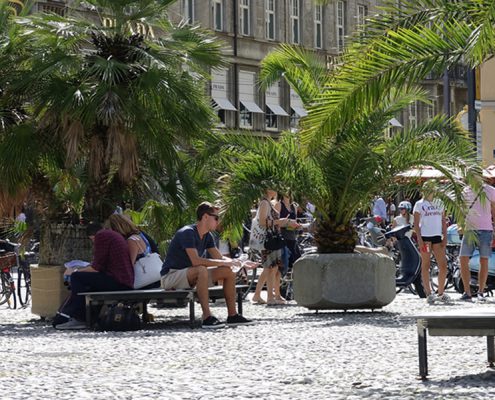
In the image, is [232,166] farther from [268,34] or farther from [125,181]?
[268,34]

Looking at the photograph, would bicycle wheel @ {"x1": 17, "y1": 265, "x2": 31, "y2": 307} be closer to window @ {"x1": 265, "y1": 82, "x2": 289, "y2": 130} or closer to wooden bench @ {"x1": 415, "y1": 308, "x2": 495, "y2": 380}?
wooden bench @ {"x1": 415, "y1": 308, "x2": 495, "y2": 380}

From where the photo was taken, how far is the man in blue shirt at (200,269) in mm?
15953

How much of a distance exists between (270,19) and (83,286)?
4711cm

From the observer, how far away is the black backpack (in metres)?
15.5

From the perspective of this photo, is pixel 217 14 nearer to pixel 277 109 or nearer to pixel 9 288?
pixel 277 109

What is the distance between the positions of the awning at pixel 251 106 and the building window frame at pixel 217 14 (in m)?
2.95

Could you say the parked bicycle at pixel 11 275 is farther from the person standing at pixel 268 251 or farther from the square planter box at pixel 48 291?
the person standing at pixel 268 251

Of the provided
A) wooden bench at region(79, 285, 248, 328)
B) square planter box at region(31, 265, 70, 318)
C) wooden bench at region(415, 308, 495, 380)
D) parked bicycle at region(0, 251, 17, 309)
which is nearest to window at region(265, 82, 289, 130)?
parked bicycle at region(0, 251, 17, 309)

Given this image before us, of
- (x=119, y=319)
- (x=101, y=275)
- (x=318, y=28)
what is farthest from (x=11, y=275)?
(x=318, y=28)

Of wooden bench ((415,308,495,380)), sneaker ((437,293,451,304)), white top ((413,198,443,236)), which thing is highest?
white top ((413,198,443,236))

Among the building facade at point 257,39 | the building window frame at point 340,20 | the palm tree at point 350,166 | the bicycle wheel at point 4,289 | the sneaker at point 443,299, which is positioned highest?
the building window frame at point 340,20

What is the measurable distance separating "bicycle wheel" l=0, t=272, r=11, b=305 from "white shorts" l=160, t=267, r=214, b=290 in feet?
19.8

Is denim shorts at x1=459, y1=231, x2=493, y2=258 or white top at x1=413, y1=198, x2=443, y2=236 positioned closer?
denim shorts at x1=459, y1=231, x2=493, y2=258

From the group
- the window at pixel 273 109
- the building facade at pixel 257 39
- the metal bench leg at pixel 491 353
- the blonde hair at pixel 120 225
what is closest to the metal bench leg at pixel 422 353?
the metal bench leg at pixel 491 353
